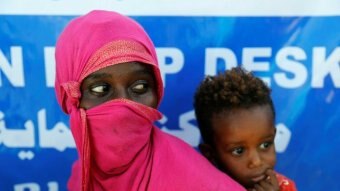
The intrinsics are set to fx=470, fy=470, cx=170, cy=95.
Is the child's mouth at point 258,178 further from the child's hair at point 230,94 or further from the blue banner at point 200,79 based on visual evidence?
the blue banner at point 200,79

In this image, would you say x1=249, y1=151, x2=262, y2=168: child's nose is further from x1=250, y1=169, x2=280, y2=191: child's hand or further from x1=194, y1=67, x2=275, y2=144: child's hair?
x1=194, y1=67, x2=275, y2=144: child's hair

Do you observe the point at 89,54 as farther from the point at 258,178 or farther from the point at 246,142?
the point at 258,178

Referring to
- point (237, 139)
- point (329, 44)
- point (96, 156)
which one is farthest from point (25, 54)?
point (329, 44)

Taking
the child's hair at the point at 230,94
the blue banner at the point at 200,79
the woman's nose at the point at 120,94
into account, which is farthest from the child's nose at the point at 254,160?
the woman's nose at the point at 120,94

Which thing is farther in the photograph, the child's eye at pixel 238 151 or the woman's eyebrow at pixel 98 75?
the child's eye at pixel 238 151

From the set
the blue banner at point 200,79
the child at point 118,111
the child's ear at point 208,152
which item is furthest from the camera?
the blue banner at point 200,79

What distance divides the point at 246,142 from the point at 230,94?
0.17 m

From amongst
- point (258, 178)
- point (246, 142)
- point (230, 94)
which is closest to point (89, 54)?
point (230, 94)

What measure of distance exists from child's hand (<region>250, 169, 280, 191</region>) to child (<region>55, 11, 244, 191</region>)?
0.75 feet

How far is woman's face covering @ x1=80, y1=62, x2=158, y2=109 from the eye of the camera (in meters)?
1.31

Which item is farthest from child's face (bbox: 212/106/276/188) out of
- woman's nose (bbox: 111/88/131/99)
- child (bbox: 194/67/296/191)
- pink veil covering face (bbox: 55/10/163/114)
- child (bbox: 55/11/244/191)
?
woman's nose (bbox: 111/88/131/99)

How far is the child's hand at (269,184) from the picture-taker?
5.25ft

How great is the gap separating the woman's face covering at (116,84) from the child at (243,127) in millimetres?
345

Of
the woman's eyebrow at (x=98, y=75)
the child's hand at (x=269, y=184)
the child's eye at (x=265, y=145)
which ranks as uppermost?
the woman's eyebrow at (x=98, y=75)
